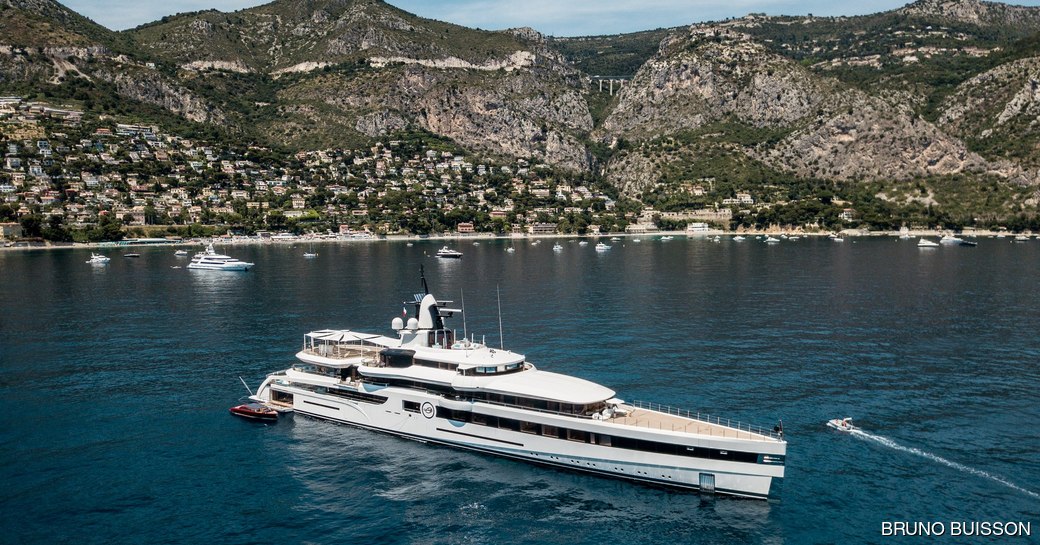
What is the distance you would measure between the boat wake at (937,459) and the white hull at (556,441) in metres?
10.6

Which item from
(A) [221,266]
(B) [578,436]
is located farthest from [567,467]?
(A) [221,266]

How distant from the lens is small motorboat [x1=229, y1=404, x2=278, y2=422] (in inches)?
1943

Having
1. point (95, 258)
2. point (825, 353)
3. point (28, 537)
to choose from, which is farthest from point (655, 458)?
point (95, 258)

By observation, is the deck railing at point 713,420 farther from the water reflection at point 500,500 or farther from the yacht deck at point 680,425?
the water reflection at point 500,500

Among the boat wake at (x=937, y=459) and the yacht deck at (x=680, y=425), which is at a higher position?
the yacht deck at (x=680, y=425)

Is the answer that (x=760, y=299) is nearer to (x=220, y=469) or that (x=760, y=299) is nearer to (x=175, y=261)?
(x=220, y=469)

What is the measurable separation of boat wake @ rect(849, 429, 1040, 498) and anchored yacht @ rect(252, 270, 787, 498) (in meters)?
7.43

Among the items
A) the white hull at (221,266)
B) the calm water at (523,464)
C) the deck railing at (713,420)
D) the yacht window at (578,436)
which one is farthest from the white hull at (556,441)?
the white hull at (221,266)

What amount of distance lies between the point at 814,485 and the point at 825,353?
31885 mm

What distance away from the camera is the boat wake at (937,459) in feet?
124

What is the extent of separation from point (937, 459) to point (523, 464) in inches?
927

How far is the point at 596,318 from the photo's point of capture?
85562mm

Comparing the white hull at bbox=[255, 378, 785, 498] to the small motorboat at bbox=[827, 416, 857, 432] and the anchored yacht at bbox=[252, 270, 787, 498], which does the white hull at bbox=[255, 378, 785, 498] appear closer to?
the anchored yacht at bbox=[252, 270, 787, 498]

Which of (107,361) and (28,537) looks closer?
(28,537)
